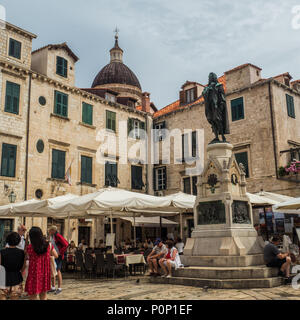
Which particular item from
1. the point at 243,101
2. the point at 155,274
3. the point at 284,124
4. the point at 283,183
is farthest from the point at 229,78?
the point at 155,274

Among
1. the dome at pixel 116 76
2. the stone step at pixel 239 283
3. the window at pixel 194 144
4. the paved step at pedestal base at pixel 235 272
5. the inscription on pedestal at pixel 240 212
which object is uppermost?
the dome at pixel 116 76

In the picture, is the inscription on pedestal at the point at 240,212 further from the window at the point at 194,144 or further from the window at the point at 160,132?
the window at the point at 160,132

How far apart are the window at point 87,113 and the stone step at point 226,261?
46.3 ft

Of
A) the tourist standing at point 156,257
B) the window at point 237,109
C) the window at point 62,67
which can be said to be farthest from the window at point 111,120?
the tourist standing at point 156,257

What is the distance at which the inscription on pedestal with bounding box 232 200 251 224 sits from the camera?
9.67 metres

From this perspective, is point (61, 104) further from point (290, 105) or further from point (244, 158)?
point (290, 105)

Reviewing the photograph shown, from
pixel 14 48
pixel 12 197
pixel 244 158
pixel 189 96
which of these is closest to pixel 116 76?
pixel 189 96

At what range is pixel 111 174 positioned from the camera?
22.7 meters

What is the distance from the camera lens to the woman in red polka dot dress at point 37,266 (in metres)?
5.72

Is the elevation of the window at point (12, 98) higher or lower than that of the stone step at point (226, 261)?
higher

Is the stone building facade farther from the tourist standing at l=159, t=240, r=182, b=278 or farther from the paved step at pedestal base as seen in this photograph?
the paved step at pedestal base
